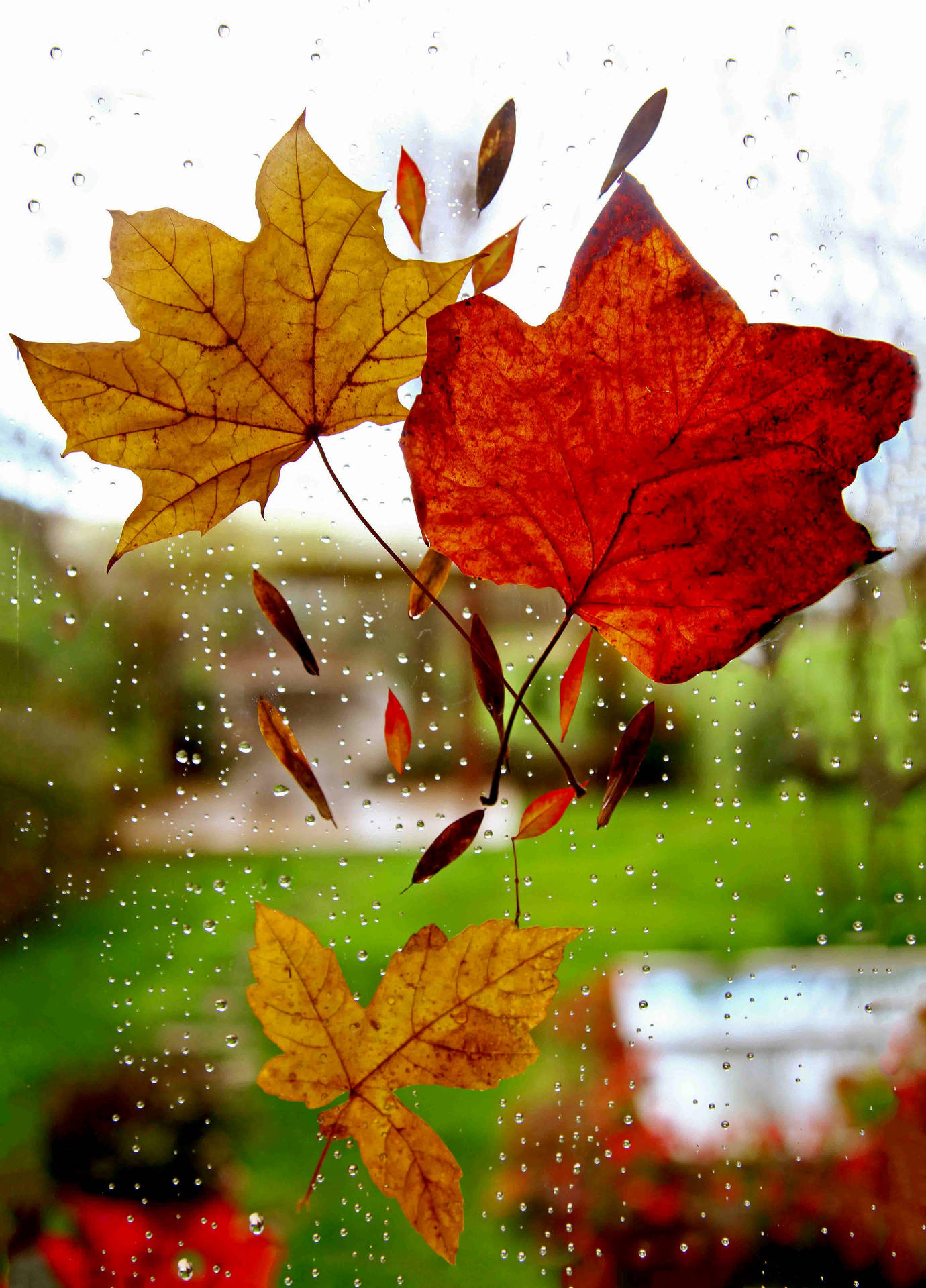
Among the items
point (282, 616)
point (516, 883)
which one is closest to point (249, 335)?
point (282, 616)

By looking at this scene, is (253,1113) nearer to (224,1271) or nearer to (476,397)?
(224,1271)

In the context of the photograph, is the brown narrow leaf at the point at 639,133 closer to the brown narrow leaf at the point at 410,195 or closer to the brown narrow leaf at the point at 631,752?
the brown narrow leaf at the point at 410,195

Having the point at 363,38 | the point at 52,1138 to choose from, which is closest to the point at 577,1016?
the point at 52,1138

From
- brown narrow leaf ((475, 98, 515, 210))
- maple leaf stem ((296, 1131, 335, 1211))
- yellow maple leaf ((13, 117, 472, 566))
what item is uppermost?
brown narrow leaf ((475, 98, 515, 210))

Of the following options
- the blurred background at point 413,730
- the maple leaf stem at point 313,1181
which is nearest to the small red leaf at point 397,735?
the blurred background at point 413,730

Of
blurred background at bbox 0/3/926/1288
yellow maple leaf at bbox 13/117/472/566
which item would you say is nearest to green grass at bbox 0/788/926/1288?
blurred background at bbox 0/3/926/1288

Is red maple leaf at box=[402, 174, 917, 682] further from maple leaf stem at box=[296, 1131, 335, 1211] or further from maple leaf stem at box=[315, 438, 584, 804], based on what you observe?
maple leaf stem at box=[296, 1131, 335, 1211]
